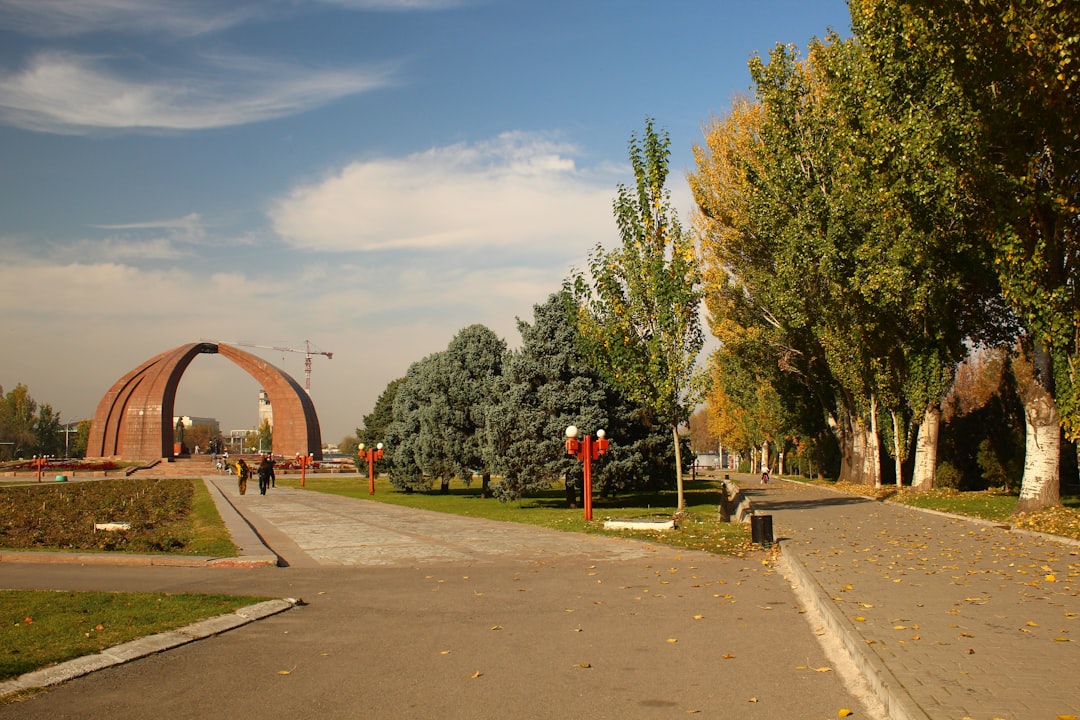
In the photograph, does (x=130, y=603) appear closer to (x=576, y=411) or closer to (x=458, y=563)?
(x=458, y=563)

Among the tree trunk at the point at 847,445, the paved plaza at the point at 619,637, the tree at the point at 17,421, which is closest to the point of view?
the paved plaza at the point at 619,637

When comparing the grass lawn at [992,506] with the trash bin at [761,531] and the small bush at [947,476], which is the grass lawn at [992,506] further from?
the trash bin at [761,531]

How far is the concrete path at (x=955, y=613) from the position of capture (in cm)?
514

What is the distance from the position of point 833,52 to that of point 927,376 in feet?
34.3

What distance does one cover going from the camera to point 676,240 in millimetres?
22203

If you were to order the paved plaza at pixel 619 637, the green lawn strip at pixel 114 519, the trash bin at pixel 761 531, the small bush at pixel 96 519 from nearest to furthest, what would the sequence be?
the paved plaza at pixel 619 637
the trash bin at pixel 761 531
the green lawn strip at pixel 114 519
the small bush at pixel 96 519

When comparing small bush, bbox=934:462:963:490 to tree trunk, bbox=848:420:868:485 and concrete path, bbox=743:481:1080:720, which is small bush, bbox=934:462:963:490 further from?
concrete path, bbox=743:481:1080:720

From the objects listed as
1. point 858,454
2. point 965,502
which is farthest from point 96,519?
point 858,454

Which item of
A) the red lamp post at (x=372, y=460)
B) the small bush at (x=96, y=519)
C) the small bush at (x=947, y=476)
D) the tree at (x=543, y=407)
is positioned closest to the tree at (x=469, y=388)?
the red lamp post at (x=372, y=460)

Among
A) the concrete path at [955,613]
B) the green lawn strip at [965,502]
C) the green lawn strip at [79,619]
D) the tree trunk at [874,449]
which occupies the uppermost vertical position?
the tree trunk at [874,449]

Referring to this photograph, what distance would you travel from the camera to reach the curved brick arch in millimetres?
77562

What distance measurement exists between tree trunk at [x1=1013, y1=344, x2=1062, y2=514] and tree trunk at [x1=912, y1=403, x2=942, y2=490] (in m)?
9.75

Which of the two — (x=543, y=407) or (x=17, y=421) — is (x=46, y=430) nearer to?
(x=17, y=421)

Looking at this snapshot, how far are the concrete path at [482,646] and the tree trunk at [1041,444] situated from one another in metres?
7.82
